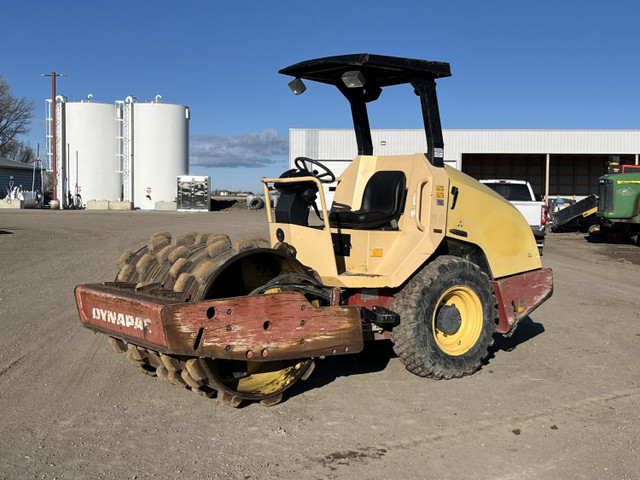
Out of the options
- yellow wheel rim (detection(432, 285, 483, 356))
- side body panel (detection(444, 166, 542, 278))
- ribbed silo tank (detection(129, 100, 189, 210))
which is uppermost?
ribbed silo tank (detection(129, 100, 189, 210))

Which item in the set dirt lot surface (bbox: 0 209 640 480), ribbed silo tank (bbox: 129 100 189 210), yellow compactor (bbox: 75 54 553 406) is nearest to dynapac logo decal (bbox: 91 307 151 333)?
yellow compactor (bbox: 75 54 553 406)

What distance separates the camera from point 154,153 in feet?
159

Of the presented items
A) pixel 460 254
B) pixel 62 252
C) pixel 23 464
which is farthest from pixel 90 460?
pixel 62 252

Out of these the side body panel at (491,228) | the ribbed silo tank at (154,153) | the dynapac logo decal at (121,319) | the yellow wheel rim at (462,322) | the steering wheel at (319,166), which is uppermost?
the ribbed silo tank at (154,153)

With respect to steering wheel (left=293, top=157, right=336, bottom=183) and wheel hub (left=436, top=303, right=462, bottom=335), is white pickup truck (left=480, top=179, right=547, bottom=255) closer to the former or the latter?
wheel hub (left=436, top=303, right=462, bottom=335)

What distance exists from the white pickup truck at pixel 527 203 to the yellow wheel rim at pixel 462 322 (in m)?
10.5

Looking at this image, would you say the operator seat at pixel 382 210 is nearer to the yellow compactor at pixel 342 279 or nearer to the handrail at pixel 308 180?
A: the yellow compactor at pixel 342 279

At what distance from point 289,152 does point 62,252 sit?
95.6 feet

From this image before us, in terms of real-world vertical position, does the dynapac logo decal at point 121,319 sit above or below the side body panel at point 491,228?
below

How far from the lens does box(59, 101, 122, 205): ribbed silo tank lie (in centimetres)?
4831

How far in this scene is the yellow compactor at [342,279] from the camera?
4.66m

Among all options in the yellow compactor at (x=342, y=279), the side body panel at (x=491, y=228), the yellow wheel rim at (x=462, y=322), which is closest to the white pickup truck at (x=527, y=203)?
the side body panel at (x=491, y=228)

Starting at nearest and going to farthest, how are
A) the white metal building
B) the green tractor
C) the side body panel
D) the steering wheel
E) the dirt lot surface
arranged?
the dirt lot surface
the steering wheel
the side body panel
the green tractor
the white metal building

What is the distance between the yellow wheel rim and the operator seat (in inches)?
31.3
